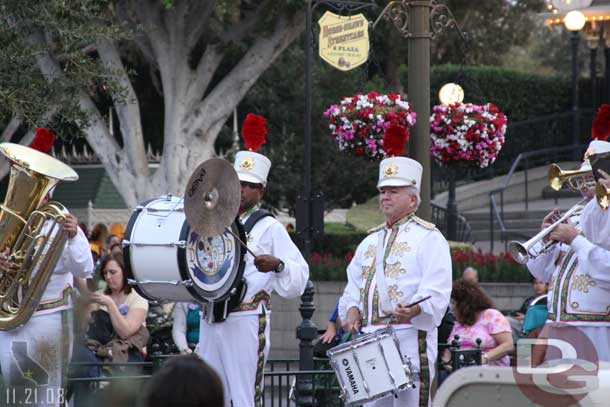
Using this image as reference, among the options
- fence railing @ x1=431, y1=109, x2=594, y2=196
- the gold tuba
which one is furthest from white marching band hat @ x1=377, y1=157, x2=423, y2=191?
fence railing @ x1=431, y1=109, x2=594, y2=196

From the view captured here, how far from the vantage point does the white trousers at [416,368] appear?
761cm

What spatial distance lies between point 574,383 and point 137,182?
13.2 m

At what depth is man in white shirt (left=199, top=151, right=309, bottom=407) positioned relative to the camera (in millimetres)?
7988

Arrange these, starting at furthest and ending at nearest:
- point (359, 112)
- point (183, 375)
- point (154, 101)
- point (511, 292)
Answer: point (154, 101) < point (511, 292) < point (359, 112) < point (183, 375)

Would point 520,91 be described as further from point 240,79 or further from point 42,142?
point 42,142

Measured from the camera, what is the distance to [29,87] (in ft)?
37.2

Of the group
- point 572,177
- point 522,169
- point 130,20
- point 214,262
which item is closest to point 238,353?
point 214,262

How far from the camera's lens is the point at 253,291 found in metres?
8.10

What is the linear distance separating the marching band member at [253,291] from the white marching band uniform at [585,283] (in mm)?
1640

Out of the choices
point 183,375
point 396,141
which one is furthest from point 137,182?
point 183,375

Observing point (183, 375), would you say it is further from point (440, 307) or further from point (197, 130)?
point (197, 130)

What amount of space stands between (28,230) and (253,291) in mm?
1534

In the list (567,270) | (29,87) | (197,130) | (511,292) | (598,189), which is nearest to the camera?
(598,189)

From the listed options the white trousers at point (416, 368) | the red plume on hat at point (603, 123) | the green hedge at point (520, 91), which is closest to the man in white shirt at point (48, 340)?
the white trousers at point (416, 368)
